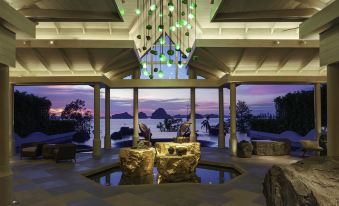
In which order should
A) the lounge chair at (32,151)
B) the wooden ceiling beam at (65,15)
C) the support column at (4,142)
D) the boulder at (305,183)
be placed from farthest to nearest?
the lounge chair at (32,151) → the wooden ceiling beam at (65,15) → the support column at (4,142) → the boulder at (305,183)

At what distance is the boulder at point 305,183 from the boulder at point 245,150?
23.8ft

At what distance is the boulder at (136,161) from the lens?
25.7 feet

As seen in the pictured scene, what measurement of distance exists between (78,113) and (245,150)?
21527mm

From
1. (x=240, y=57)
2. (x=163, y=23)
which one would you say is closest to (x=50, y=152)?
(x=163, y=23)

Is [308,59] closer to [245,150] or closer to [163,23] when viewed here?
[245,150]

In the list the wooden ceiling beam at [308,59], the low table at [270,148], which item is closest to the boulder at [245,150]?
the low table at [270,148]

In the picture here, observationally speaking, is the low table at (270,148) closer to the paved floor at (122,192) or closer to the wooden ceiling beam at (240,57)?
the paved floor at (122,192)

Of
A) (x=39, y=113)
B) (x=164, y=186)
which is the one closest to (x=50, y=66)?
(x=164, y=186)

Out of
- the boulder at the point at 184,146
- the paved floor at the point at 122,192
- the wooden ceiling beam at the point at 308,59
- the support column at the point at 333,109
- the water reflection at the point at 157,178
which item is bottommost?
the water reflection at the point at 157,178

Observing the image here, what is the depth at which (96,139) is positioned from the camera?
1112cm

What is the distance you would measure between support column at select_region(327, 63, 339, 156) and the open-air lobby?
0.02 m

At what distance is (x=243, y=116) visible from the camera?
2916 cm

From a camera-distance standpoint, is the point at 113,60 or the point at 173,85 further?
the point at 173,85

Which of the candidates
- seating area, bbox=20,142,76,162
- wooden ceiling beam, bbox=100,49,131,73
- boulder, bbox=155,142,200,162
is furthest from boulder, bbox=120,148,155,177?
wooden ceiling beam, bbox=100,49,131,73
